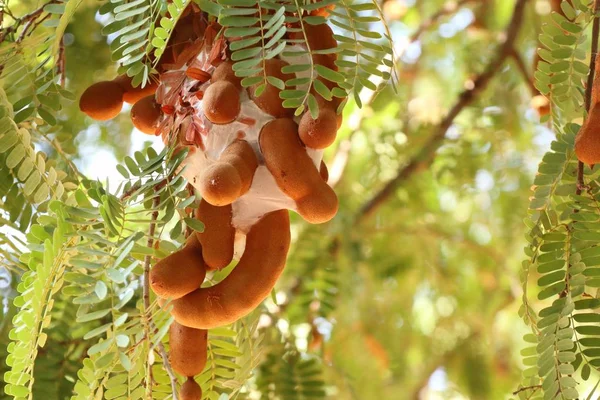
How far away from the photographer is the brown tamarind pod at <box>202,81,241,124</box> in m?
0.46

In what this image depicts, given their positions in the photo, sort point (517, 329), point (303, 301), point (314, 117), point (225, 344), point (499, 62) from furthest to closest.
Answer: point (517, 329) < point (499, 62) < point (303, 301) < point (225, 344) < point (314, 117)

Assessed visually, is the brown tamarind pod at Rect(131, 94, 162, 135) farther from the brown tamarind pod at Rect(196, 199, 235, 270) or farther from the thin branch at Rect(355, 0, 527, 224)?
the thin branch at Rect(355, 0, 527, 224)

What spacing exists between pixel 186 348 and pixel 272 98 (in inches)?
6.3

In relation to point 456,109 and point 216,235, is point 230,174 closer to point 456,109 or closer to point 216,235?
point 216,235

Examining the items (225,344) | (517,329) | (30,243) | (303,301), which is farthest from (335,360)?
(30,243)

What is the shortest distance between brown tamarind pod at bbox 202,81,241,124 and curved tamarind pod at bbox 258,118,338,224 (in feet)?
0.09

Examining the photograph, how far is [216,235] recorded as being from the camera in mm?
460

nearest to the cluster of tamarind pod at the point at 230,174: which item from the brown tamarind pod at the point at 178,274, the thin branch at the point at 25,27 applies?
the brown tamarind pod at the point at 178,274

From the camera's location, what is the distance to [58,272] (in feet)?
1.53

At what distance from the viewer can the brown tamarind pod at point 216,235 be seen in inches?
18.0

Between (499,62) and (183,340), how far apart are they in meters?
0.97

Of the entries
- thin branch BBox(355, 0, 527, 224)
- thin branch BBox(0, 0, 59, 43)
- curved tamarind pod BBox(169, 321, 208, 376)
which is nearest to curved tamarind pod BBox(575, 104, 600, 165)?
curved tamarind pod BBox(169, 321, 208, 376)

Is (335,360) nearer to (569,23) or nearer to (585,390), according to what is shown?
(585,390)

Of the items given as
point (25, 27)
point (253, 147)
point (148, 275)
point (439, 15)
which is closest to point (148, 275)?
point (148, 275)
